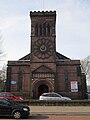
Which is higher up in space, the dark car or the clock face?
the clock face

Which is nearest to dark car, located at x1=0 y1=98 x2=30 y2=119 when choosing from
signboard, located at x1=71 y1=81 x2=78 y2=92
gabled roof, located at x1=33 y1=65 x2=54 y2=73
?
gabled roof, located at x1=33 y1=65 x2=54 y2=73

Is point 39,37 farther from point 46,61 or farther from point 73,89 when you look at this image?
point 73,89

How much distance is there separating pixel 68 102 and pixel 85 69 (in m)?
46.7

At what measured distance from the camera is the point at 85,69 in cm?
7319

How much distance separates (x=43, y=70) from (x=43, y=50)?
4.23 meters

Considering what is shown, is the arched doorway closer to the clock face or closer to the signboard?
the signboard

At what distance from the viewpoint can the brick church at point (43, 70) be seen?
46281 mm

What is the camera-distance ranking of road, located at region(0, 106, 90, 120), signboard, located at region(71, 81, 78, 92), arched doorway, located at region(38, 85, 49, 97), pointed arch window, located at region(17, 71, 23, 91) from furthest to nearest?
arched doorway, located at region(38, 85, 49, 97) < pointed arch window, located at region(17, 71, 23, 91) < signboard, located at region(71, 81, 78, 92) < road, located at region(0, 106, 90, 120)

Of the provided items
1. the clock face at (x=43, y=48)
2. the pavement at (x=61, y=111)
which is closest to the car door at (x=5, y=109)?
the pavement at (x=61, y=111)

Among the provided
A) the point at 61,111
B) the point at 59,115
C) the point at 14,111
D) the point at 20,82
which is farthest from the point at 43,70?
the point at 14,111

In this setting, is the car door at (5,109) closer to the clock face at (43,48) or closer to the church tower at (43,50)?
the church tower at (43,50)

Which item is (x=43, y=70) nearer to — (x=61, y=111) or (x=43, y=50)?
(x=43, y=50)

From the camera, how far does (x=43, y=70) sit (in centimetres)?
4650

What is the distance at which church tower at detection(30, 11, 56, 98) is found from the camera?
46281mm
